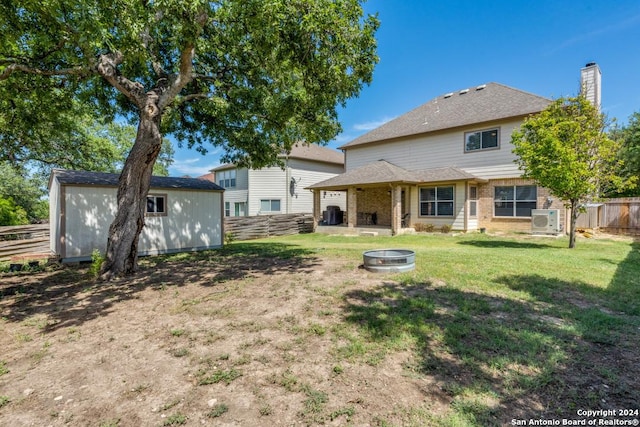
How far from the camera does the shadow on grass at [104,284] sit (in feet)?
16.4

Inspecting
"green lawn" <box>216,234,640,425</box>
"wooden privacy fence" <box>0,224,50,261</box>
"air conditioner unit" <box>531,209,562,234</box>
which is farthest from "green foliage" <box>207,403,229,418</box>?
"air conditioner unit" <box>531,209,562,234</box>

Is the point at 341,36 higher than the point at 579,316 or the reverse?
higher

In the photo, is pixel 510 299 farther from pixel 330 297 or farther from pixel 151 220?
pixel 151 220

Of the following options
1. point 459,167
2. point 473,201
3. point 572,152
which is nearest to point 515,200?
point 473,201

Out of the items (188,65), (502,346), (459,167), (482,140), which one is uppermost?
(482,140)

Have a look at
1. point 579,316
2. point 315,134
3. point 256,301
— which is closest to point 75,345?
point 256,301

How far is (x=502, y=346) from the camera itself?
11.2 feet

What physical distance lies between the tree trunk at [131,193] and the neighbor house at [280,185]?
50.7 feet

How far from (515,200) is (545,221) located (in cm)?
200

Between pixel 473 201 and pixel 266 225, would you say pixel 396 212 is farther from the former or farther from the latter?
pixel 266 225

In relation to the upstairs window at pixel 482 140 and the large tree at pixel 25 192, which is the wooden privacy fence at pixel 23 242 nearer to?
the large tree at pixel 25 192

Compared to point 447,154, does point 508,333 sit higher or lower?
lower

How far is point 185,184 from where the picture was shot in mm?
12344

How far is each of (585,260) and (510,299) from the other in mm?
4962
